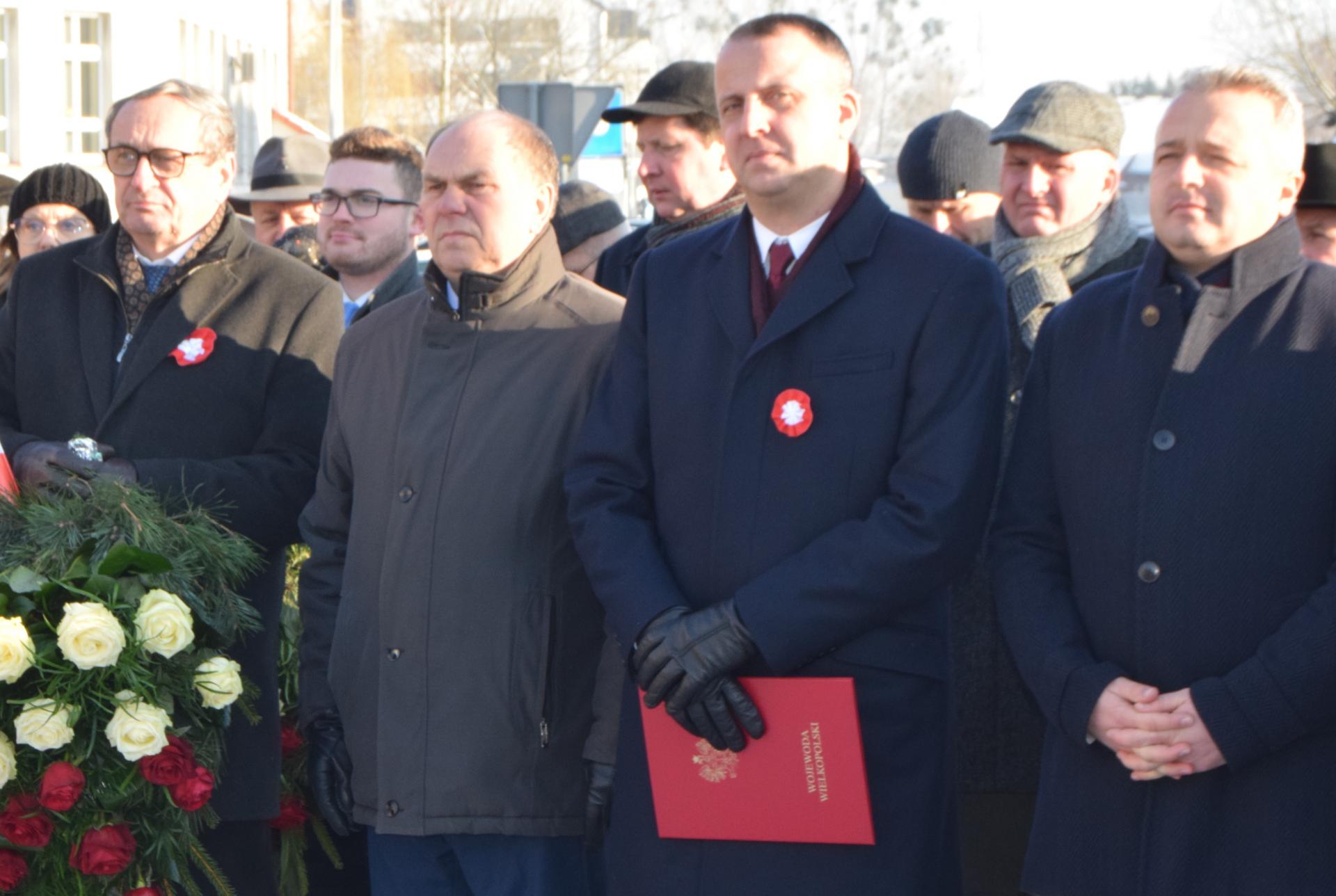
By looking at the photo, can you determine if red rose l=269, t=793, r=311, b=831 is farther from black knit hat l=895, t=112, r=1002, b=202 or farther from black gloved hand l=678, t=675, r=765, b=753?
black knit hat l=895, t=112, r=1002, b=202

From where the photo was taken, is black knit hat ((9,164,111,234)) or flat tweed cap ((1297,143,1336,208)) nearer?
flat tweed cap ((1297,143,1336,208))

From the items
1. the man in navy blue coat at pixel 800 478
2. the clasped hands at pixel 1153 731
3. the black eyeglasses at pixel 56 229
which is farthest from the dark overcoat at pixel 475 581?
the black eyeglasses at pixel 56 229

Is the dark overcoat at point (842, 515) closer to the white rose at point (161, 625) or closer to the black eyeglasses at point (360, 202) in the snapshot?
the white rose at point (161, 625)

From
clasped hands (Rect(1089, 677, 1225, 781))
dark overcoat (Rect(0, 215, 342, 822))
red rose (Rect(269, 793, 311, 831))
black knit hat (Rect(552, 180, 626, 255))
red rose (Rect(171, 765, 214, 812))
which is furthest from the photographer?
black knit hat (Rect(552, 180, 626, 255))

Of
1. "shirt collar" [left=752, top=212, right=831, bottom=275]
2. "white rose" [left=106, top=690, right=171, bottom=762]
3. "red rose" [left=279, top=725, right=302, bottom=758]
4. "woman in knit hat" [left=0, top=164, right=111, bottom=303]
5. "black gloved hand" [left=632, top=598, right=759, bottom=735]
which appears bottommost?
"red rose" [left=279, top=725, right=302, bottom=758]

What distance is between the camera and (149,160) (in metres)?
4.29

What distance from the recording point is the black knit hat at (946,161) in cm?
534

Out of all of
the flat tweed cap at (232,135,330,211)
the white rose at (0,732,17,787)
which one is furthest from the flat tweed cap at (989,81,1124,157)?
the flat tweed cap at (232,135,330,211)

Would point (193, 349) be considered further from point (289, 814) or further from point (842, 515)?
point (842, 515)

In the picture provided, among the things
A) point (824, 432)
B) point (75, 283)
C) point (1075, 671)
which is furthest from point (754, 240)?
point (75, 283)

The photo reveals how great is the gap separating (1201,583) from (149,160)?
272 centimetres

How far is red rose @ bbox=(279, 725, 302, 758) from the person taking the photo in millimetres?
4840

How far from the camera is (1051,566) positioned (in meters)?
3.34

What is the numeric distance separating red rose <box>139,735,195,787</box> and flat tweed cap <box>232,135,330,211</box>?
4.28 m
